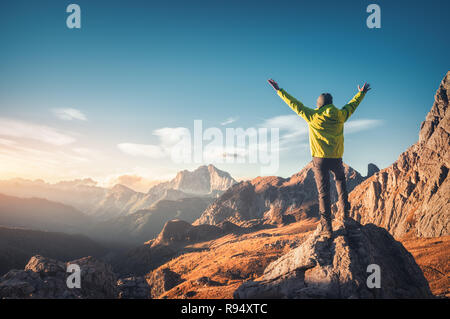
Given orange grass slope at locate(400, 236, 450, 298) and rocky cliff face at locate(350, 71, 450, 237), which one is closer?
orange grass slope at locate(400, 236, 450, 298)

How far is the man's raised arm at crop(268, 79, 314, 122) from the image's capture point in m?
7.09

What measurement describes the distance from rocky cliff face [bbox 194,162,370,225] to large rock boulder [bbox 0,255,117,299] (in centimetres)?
9571

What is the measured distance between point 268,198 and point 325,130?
115 m

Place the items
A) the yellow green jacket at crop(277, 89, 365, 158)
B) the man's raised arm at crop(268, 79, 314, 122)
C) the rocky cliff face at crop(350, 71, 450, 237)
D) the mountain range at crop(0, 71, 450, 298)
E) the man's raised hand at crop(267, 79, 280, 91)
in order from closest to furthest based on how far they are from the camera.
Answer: the yellow green jacket at crop(277, 89, 365, 158) < the mountain range at crop(0, 71, 450, 298) < the man's raised arm at crop(268, 79, 314, 122) < the man's raised hand at crop(267, 79, 280, 91) < the rocky cliff face at crop(350, 71, 450, 237)

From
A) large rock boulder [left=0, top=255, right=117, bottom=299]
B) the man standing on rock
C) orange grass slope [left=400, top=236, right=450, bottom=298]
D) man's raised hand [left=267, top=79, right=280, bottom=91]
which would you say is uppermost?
man's raised hand [left=267, top=79, right=280, bottom=91]

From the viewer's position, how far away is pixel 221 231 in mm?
82688

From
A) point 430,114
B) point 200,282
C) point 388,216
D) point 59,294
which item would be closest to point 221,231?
point 388,216

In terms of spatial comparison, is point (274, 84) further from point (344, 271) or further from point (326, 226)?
point (344, 271)

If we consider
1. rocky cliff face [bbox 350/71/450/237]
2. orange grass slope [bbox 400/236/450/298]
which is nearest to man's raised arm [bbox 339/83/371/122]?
orange grass slope [bbox 400/236/450/298]

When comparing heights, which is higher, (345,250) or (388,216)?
(345,250)

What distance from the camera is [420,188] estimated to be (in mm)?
48000

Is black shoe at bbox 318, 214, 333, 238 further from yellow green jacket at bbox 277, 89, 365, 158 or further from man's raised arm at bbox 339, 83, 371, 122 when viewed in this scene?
man's raised arm at bbox 339, 83, 371, 122
